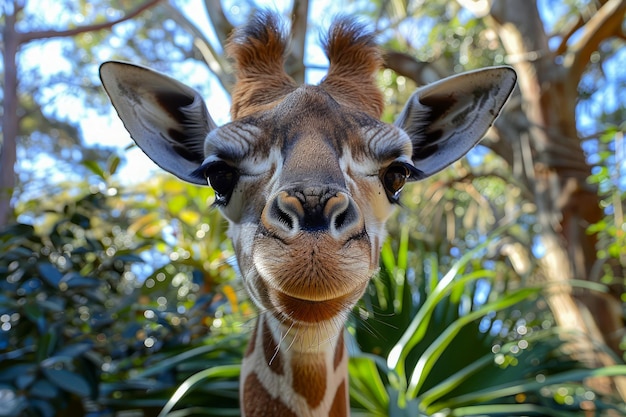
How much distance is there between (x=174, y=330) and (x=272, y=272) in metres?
2.48

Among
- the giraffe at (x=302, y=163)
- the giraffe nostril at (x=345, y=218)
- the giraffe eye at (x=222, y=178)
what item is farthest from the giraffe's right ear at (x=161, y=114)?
the giraffe nostril at (x=345, y=218)

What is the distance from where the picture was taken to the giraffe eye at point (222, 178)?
183 centimetres

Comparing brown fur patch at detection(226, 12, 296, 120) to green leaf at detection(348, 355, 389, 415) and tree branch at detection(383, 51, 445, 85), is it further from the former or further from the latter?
tree branch at detection(383, 51, 445, 85)

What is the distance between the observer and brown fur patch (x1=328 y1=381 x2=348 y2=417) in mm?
1950

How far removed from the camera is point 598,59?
30.4 feet

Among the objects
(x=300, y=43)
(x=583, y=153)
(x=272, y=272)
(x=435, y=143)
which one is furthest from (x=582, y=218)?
(x=272, y=272)

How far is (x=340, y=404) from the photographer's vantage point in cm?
199

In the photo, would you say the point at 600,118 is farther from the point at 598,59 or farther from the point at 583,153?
the point at 583,153

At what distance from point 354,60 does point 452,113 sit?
1.47ft

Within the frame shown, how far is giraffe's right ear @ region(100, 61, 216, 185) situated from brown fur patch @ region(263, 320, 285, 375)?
22.3 inches

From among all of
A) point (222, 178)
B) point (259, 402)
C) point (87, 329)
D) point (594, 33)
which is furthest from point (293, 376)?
point (594, 33)

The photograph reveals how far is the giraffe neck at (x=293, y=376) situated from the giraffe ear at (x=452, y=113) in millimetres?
741

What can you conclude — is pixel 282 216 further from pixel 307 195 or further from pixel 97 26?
pixel 97 26

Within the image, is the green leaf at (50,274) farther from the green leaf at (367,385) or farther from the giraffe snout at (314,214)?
the giraffe snout at (314,214)
